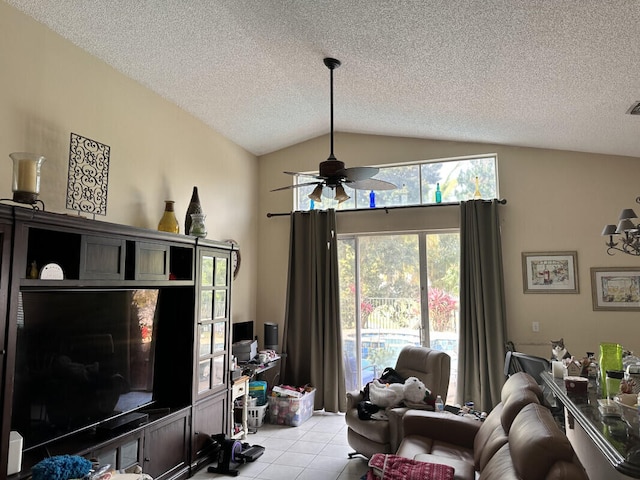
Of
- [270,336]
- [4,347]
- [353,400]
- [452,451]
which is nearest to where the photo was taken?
[4,347]

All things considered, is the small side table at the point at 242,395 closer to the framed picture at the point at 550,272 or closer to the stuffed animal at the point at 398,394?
the stuffed animal at the point at 398,394

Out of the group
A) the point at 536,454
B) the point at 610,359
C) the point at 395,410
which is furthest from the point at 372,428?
the point at 536,454

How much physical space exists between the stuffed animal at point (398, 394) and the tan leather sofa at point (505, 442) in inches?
14.8

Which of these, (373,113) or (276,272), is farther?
(276,272)

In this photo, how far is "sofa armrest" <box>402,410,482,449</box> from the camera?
3154mm

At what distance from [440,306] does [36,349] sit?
4.05 metres

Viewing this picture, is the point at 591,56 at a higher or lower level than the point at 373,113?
lower

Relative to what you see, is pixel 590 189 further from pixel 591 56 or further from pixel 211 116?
pixel 211 116

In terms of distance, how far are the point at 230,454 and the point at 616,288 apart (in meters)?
4.17

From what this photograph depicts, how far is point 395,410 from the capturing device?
3.55m

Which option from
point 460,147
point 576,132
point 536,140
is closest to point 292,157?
point 460,147

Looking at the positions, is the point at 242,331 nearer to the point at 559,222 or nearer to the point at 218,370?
the point at 218,370

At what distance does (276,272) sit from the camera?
5793 mm

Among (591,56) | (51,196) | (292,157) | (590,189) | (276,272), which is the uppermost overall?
(292,157)
